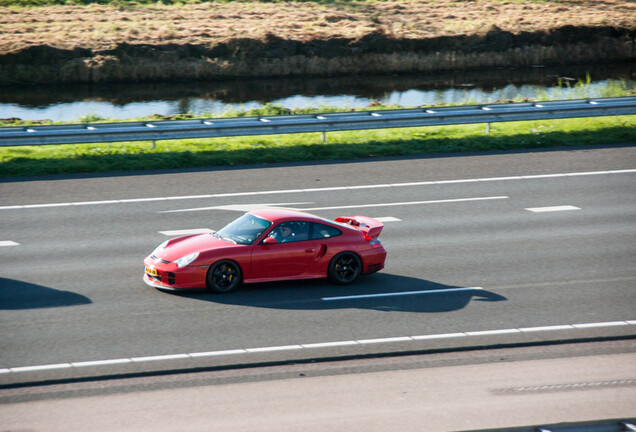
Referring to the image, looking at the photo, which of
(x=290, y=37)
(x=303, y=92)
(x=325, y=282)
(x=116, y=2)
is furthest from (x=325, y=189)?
(x=116, y=2)

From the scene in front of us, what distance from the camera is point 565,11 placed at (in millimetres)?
51656

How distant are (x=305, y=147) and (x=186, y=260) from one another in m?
10.6

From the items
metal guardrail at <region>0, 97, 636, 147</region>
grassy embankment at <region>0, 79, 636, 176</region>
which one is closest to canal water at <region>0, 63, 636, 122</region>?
metal guardrail at <region>0, 97, 636, 147</region>

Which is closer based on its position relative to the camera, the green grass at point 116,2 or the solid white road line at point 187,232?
the solid white road line at point 187,232

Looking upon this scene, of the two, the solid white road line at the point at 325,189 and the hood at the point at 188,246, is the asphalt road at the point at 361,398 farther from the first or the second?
the solid white road line at the point at 325,189

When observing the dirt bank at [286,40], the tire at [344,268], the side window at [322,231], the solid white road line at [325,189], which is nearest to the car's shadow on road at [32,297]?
the side window at [322,231]

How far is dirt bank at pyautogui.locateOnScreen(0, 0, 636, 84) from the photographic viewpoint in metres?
39.6

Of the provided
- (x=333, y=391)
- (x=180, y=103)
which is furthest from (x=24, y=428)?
(x=180, y=103)

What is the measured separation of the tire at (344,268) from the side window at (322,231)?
0.37 metres

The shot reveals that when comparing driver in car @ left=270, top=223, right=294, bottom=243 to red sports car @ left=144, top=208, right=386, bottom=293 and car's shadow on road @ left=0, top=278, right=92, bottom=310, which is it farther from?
car's shadow on road @ left=0, top=278, right=92, bottom=310

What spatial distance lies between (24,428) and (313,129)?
15.6 metres

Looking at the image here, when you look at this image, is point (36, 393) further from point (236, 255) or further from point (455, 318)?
point (455, 318)

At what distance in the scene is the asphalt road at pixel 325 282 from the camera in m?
10.4

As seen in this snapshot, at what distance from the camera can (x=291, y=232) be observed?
12656 millimetres
